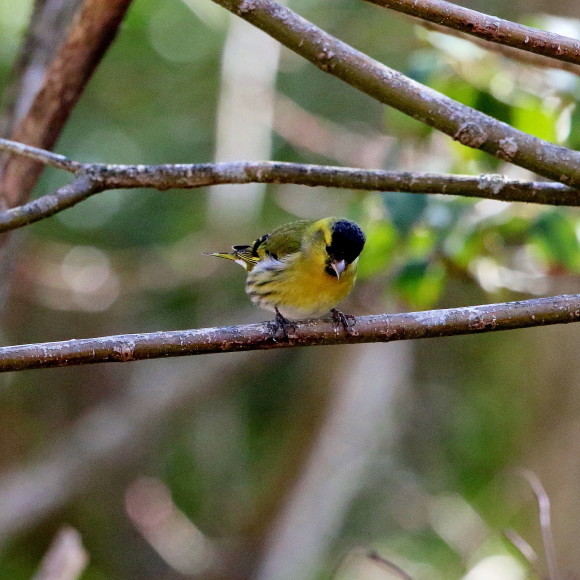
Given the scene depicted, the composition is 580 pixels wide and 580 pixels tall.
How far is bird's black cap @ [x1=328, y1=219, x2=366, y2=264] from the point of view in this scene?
288 cm

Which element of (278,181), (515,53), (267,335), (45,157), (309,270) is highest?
(515,53)

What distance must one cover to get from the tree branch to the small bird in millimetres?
750

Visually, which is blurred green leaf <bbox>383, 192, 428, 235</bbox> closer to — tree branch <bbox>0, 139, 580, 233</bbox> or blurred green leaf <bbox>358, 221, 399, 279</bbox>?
blurred green leaf <bbox>358, 221, 399, 279</bbox>

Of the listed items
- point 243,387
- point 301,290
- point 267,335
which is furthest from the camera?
point 243,387

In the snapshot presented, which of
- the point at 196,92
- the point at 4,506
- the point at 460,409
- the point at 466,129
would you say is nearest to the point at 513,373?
the point at 460,409

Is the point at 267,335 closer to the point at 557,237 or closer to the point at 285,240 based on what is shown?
the point at 557,237

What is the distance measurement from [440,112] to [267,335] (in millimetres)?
676

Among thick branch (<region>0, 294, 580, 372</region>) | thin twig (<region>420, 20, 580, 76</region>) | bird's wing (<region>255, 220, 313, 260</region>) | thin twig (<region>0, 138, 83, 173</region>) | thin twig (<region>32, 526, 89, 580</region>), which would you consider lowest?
thin twig (<region>32, 526, 89, 580</region>)

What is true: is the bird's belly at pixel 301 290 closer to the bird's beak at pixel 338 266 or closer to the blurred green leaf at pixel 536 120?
the bird's beak at pixel 338 266

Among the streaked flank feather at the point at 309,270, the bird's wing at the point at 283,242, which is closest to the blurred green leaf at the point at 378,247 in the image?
the streaked flank feather at the point at 309,270

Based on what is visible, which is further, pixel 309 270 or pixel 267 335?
pixel 309 270

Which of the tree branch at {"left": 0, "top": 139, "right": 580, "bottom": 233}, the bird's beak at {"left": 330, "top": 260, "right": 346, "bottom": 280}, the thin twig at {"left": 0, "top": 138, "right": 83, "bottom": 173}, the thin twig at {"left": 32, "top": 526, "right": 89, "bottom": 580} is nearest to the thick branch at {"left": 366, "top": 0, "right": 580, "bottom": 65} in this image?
the tree branch at {"left": 0, "top": 139, "right": 580, "bottom": 233}

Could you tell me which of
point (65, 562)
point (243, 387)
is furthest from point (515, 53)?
point (243, 387)

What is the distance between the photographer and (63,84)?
2938 millimetres
